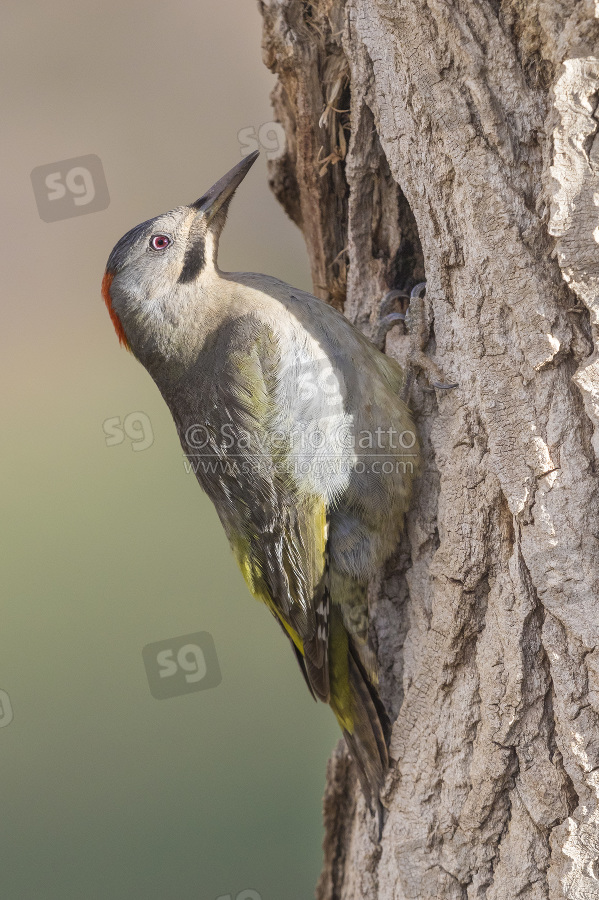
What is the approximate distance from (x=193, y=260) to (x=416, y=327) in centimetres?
96

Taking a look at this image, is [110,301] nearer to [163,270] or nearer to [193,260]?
[163,270]

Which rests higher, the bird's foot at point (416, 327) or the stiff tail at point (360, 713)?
the bird's foot at point (416, 327)

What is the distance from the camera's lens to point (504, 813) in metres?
1.85

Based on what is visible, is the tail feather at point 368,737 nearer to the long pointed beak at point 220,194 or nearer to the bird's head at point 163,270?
the bird's head at point 163,270

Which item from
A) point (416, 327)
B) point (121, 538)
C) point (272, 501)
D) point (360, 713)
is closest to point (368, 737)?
point (360, 713)

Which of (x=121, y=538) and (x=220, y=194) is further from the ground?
(x=220, y=194)


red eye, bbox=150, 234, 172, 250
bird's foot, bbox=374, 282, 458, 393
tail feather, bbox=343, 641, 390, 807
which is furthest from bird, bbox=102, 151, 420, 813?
red eye, bbox=150, 234, 172, 250

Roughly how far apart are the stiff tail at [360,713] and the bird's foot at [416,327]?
83cm

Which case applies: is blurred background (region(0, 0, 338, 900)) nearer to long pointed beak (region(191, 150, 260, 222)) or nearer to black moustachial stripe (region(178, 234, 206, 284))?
long pointed beak (region(191, 150, 260, 222))

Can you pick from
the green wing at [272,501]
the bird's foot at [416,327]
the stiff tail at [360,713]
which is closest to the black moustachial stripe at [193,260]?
the green wing at [272,501]

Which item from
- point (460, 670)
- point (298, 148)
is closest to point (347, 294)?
point (298, 148)

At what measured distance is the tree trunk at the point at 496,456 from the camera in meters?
1.65

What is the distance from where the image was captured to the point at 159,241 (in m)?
2.71

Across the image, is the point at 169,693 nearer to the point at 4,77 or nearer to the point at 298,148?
the point at 298,148
